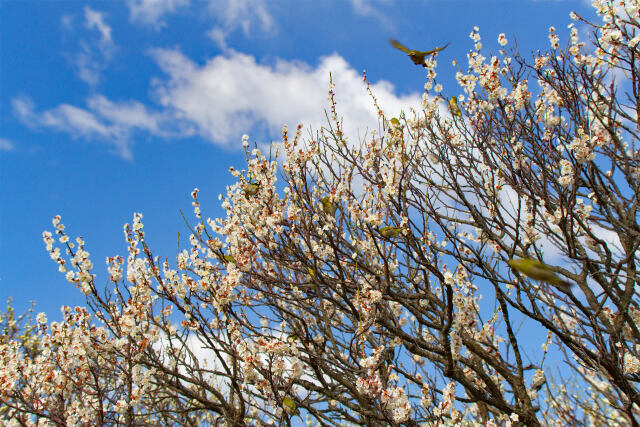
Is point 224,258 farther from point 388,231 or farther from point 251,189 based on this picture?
point 388,231

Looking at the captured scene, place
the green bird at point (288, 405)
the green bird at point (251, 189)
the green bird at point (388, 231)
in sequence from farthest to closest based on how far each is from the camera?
the green bird at point (251, 189)
the green bird at point (388, 231)
the green bird at point (288, 405)

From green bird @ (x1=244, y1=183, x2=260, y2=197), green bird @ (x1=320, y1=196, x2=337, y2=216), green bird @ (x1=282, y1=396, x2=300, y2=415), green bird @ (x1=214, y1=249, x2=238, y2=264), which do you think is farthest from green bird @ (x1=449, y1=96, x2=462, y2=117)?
green bird @ (x1=282, y1=396, x2=300, y2=415)

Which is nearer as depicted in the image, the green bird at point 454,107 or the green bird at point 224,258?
the green bird at point 224,258

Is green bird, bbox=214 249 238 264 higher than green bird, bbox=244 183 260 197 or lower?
lower

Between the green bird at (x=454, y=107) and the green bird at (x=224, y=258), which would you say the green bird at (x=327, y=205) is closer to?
the green bird at (x=224, y=258)

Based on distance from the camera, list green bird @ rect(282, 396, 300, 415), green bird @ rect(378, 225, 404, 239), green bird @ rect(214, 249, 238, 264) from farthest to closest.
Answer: green bird @ rect(214, 249, 238, 264), green bird @ rect(378, 225, 404, 239), green bird @ rect(282, 396, 300, 415)

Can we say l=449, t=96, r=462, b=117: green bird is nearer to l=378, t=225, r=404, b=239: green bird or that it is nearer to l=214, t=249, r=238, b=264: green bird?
l=378, t=225, r=404, b=239: green bird

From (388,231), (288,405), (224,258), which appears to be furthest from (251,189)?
(288,405)

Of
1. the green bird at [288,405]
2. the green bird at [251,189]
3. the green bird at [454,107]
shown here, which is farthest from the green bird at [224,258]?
the green bird at [454,107]

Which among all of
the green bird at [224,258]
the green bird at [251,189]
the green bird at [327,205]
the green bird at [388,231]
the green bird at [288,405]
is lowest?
the green bird at [288,405]

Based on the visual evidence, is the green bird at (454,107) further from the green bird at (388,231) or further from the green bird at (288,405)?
the green bird at (288,405)

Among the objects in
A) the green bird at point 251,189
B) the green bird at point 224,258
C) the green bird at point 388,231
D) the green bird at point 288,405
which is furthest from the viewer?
the green bird at point 251,189

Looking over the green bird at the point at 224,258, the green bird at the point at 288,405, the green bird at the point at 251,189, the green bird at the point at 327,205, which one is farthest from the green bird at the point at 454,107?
the green bird at the point at 288,405

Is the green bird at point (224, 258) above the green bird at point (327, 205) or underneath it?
underneath
